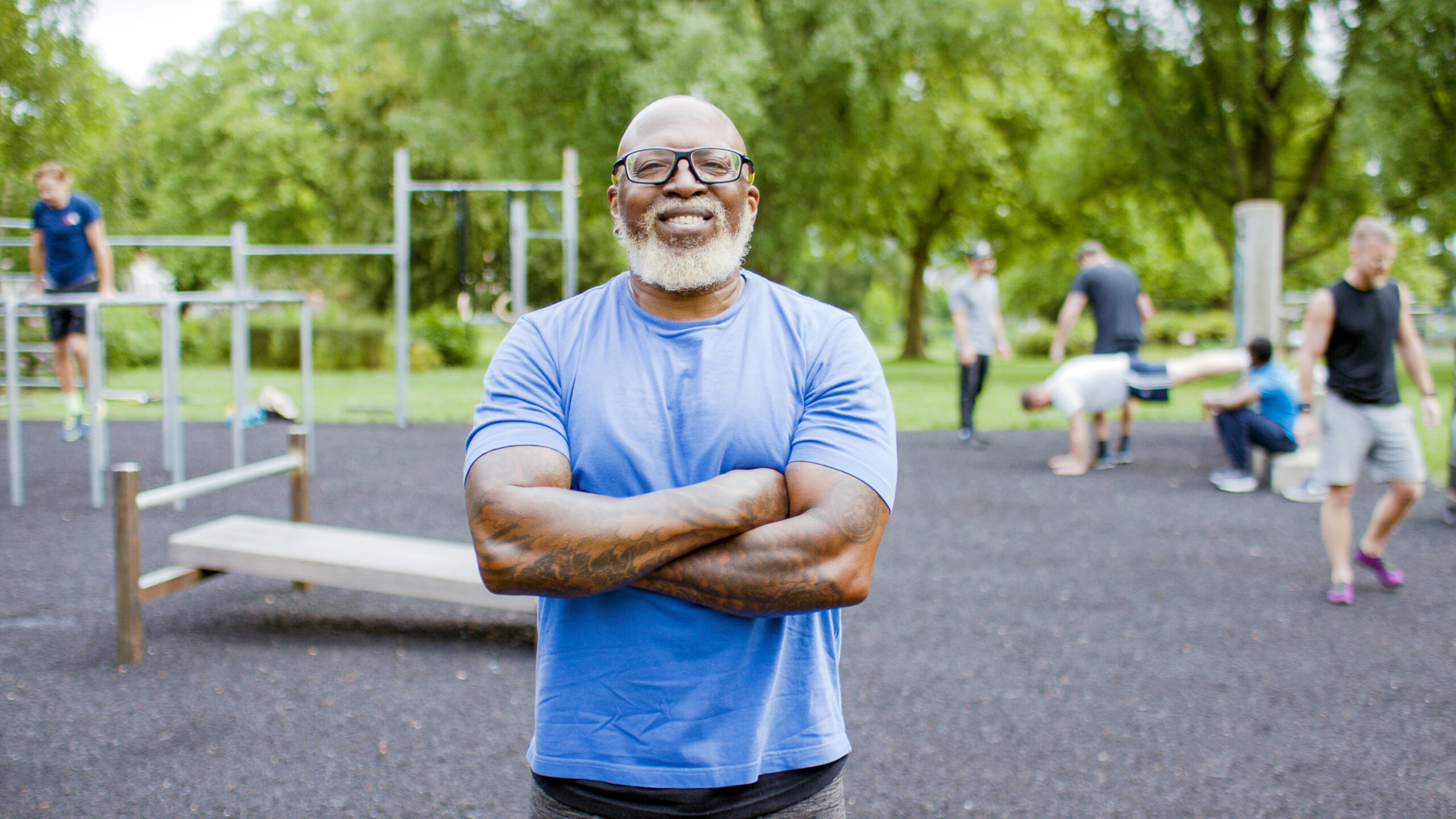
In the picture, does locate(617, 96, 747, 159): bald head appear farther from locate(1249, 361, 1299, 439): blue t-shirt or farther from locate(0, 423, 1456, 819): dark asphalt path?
locate(1249, 361, 1299, 439): blue t-shirt

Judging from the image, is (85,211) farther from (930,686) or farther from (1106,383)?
(1106,383)

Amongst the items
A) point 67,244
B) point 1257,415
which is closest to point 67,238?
point 67,244

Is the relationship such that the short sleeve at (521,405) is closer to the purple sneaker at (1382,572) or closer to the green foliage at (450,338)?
the purple sneaker at (1382,572)

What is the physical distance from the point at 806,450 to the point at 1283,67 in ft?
73.3

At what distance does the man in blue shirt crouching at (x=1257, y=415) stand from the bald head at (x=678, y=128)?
7.85m

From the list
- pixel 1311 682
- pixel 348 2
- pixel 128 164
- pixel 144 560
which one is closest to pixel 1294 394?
pixel 1311 682

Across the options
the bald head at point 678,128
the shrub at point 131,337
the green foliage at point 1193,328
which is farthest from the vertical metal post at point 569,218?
the green foliage at point 1193,328

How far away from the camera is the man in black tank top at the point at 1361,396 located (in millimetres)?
5215

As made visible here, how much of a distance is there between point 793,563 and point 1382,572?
16.9 feet

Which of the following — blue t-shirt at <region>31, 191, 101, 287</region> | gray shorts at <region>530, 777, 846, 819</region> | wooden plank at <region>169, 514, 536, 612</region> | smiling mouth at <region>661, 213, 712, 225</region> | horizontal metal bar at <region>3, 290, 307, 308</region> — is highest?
blue t-shirt at <region>31, 191, 101, 287</region>

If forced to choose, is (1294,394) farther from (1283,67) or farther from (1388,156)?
(1283,67)

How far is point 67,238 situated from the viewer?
8.16 metres

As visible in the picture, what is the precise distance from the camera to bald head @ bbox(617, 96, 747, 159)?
5.52ft

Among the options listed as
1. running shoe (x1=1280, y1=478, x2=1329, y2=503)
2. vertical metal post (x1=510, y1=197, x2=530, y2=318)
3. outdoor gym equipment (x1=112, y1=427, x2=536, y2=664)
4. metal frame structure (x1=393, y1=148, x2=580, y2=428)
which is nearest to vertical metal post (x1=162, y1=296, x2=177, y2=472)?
outdoor gym equipment (x1=112, y1=427, x2=536, y2=664)
